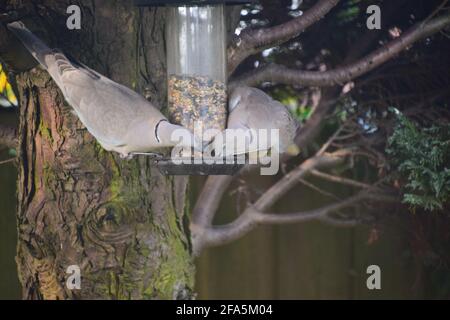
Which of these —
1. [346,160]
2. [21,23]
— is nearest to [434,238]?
[346,160]

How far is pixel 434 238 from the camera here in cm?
369

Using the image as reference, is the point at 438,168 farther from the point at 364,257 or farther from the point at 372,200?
the point at 364,257

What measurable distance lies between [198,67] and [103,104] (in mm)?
366

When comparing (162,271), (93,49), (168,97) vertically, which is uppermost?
(93,49)

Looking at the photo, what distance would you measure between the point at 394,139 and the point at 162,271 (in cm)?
109

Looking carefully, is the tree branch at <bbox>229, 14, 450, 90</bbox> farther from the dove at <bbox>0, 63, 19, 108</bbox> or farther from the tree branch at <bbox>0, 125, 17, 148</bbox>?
the dove at <bbox>0, 63, 19, 108</bbox>

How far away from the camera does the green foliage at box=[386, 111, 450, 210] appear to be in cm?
309

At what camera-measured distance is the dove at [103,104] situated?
2648 millimetres

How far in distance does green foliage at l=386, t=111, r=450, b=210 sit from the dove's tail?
56.3 inches

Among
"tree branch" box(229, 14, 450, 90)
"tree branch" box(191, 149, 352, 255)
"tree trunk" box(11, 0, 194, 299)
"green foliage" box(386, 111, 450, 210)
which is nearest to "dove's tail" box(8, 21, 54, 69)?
"tree trunk" box(11, 0, 194, 299)

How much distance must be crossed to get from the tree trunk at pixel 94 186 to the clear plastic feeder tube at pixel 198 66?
276mm

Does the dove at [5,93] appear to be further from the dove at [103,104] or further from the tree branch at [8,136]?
the dove at [103,104]

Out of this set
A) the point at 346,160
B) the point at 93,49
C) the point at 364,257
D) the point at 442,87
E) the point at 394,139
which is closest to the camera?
the point at 93,49

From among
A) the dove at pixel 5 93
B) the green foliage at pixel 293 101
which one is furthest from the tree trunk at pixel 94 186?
the green foliage at pixel 293 101
